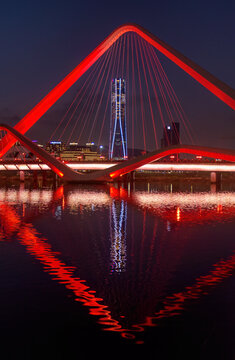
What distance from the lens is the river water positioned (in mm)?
4652

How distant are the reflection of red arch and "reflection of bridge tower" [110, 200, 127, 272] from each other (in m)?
12.3

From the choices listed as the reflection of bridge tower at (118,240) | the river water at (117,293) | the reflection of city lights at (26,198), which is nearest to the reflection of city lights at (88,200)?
the reflection of city lights at (26,198)

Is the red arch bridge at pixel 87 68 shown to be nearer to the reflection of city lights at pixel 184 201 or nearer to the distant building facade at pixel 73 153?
the reflection of city lights at pixel 184 201

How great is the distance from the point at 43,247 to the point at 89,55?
3461 cm

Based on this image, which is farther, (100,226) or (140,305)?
(100,226)

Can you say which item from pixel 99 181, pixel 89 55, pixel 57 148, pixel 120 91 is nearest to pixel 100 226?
pixel 89 55

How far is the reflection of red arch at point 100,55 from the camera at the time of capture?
2661cm

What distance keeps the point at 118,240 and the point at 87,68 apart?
117 feet

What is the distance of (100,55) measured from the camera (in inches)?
1725

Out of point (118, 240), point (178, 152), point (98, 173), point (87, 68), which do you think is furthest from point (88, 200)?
point (98, 173)

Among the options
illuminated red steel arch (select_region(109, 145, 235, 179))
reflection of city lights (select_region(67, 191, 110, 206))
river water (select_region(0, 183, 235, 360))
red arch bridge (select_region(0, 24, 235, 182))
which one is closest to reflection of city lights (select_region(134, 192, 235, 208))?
reflection of city lights (select_region(67, 191, 110, 206))

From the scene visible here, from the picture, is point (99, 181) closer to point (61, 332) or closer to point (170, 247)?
point (170, 247)

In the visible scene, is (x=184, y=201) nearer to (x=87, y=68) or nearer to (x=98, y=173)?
(x=87, y=68)

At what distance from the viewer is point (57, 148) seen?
458 feet
